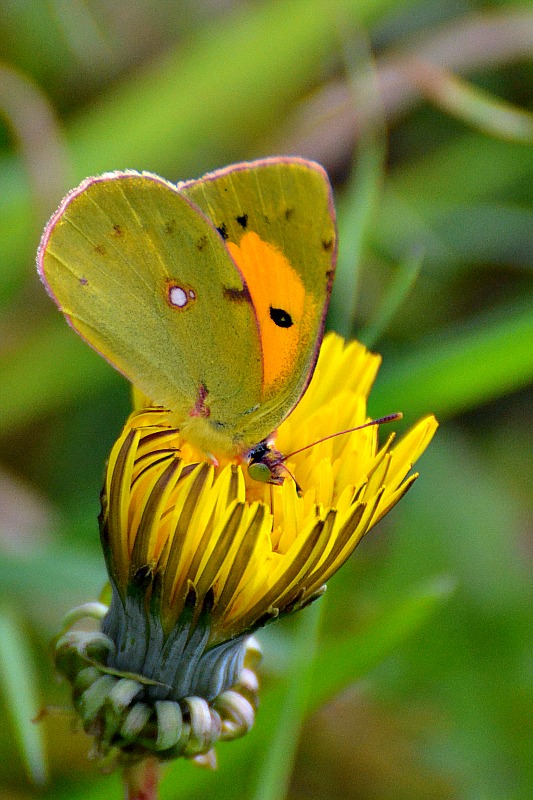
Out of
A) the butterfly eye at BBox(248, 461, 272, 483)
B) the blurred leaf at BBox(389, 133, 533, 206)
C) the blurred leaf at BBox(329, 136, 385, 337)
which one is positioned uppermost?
the blurred leaf at BBox(329, 136, 385, 337)

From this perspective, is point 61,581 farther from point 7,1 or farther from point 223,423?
point 7,1

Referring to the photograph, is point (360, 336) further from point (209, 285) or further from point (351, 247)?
point (209, 285)

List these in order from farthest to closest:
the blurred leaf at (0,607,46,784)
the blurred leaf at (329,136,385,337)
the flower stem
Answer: the blurred leaf at (329,136,385,337) → the blurred leaf at (0,607,46,784) → the flower stem

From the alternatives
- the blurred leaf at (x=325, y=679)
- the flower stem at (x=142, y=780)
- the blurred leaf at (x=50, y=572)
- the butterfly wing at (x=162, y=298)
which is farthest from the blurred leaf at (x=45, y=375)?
the flower stem at (x=142, y=780)

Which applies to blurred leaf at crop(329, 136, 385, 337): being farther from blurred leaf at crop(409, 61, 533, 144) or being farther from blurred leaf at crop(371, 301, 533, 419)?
blurred leaf at crop(409, 61, 533, 144)

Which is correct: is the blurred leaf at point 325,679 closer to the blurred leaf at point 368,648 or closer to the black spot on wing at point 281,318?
the blurred leaf at point 368,648

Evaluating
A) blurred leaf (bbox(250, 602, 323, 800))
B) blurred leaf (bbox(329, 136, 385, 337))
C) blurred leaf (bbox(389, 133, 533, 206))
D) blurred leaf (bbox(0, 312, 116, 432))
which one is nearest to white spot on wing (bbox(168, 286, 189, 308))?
blurred leaf (bbox(329, 136, 385, 337))
